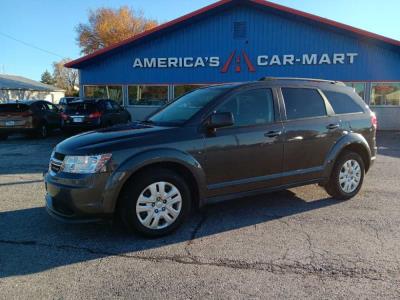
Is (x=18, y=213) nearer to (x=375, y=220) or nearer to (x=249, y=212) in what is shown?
(x=249, y=212)

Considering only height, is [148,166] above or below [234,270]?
above

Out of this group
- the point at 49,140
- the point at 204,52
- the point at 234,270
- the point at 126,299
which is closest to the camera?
the point at 126,299

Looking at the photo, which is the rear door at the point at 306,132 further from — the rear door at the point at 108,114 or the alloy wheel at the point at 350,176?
the rear door at the point at 108,114

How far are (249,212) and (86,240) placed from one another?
2207 millimetres

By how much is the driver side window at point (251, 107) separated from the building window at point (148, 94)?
1436 cm

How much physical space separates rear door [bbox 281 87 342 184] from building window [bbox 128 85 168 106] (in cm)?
1411

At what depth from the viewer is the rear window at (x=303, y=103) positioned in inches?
205

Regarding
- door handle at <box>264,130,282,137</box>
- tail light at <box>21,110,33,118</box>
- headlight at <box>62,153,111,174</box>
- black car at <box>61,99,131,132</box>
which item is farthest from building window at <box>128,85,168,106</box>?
headlight at <box>62,153,111,174</box>

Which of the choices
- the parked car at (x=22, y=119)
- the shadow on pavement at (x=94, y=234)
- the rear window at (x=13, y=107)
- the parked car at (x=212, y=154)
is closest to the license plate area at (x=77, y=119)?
the parked car at (x=22, y=119)

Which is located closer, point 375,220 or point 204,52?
point 375,220

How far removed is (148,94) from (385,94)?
11.4m

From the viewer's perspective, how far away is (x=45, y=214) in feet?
17.0

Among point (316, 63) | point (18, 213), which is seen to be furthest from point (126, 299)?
point (316, 63)

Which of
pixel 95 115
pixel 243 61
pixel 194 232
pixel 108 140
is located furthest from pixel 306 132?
pixel 243 61
